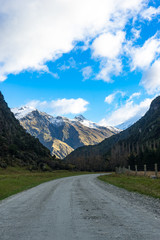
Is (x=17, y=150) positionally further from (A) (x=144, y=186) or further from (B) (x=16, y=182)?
(A) (x=144, y=186)

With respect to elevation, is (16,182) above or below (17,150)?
below

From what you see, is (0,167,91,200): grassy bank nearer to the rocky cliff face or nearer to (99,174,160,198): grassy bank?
(99,174,160,198): grassy bank

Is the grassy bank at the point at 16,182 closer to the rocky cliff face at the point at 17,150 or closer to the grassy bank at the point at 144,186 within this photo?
the grassy bank at the point at 144,186

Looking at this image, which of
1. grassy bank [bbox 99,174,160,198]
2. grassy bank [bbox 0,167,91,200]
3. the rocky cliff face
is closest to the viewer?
grassy bank [bbox 99,174,160,198]

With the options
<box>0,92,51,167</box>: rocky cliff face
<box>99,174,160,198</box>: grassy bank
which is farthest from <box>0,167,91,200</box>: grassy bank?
<box>0,92,51,167</box>: rocky cliff face

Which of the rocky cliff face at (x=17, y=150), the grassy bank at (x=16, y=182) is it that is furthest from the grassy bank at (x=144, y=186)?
the rocky cliff face at (x=17, y=150)

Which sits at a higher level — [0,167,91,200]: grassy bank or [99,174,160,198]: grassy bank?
[99,174,160,198]: grassy bank

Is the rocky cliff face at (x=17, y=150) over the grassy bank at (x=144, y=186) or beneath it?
over

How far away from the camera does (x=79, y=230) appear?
294 inches

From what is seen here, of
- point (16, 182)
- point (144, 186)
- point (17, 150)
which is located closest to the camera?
point (144, 186)

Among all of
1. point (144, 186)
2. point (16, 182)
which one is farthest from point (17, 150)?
point (144, 186)

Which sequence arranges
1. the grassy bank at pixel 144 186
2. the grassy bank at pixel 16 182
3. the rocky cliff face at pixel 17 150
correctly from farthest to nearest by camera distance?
the rocky cliff face at pixel 17 150, the grassy bank at pixel 16 182, the grassy bank at pixel 144 186

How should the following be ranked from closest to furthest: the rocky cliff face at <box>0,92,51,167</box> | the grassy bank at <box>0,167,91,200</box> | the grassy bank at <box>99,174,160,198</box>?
the grassy bank at <box>99,174,160,198</box> < the grassy bank at <box>0,167,91,200</box> < the rocky cliff face at <box>0,92,51,167</box>

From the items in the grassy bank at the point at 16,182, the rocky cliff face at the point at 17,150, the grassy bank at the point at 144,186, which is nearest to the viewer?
the grassy bank at the point at 144,186
